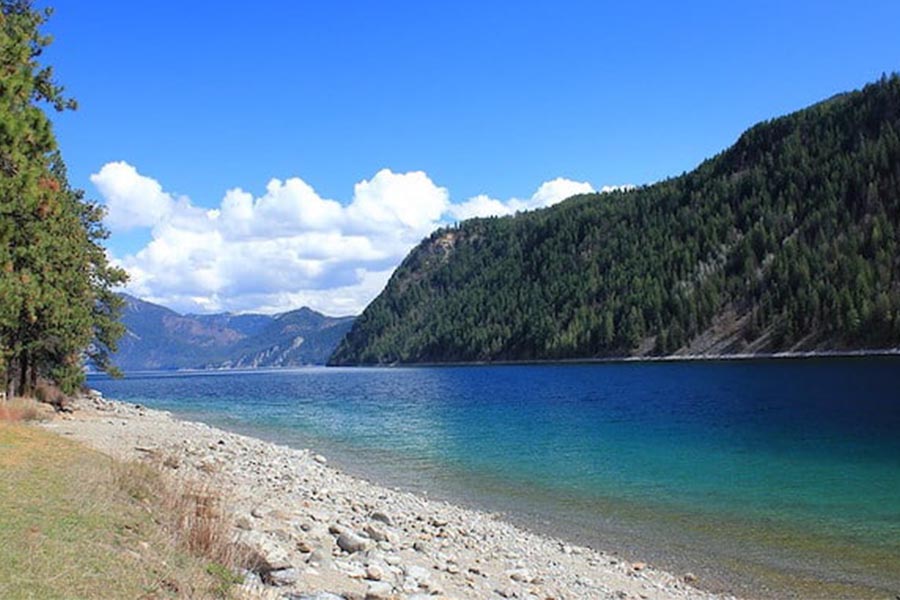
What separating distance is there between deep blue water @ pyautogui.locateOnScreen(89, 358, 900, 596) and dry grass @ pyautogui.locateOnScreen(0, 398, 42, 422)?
49.7 feet

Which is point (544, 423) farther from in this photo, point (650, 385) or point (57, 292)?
point (650, 385)

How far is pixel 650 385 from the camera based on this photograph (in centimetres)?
9631

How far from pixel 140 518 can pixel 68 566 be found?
3654mm

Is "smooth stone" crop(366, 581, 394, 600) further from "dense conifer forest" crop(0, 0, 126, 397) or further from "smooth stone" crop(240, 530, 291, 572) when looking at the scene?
"dense conifer forest" crop(0, 0, 126, 397)

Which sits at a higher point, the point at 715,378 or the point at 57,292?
the point at 57,292

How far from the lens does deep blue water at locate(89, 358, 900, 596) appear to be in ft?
65.6

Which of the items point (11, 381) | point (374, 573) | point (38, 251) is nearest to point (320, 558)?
point (374, 573)

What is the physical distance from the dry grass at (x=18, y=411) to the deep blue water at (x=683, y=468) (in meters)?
15.2

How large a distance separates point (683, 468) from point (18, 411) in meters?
30.6

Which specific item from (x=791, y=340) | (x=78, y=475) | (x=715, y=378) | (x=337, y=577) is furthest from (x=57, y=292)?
(x=791, y=340)

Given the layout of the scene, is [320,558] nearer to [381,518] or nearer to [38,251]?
[381,518]

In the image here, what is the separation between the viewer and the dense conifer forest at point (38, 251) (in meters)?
19.4

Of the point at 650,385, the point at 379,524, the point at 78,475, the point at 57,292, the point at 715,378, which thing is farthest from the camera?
the point at 715,378

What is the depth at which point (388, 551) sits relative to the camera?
52.5 feet
